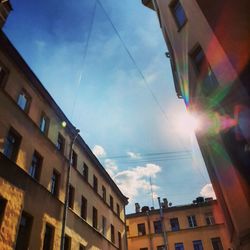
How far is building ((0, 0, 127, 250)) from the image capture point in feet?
38.4

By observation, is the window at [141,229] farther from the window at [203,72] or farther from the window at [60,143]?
the window at [203,72]

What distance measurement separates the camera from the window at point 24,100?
14.2 metres

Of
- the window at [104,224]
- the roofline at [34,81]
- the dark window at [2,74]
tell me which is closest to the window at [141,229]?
the window at [104,224]

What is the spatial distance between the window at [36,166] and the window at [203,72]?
30.8 feet

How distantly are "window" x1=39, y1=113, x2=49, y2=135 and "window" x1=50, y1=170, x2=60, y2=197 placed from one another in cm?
256

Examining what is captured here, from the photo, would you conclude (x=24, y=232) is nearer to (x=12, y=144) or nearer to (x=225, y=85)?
(x=12, y=144)

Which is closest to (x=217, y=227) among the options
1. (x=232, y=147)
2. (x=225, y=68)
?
(x=232, y=147)

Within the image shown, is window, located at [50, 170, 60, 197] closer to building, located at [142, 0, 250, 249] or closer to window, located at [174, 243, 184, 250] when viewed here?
building, located at [142, 0, 250, 249]

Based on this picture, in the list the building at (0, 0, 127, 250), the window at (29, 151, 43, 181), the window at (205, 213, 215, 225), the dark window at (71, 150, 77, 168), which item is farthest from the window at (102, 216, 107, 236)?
the window at (205, 213, 215, 225)

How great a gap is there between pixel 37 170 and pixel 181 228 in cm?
2874

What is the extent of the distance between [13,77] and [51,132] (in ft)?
14.1

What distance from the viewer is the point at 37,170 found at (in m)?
14.4

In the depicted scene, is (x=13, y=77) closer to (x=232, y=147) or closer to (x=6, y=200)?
(x=6, y=200)

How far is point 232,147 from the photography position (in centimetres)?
952
